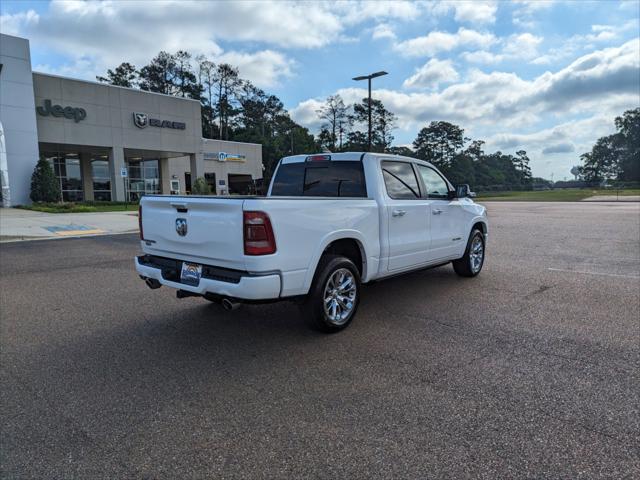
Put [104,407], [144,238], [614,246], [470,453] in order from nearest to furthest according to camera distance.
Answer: [470,453] < [104,407] < [144,238] < [614,246]

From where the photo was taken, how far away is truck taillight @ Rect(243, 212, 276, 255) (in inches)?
150

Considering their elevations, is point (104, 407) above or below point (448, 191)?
below

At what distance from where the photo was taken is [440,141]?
4195 inches

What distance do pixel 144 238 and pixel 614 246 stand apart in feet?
35.9

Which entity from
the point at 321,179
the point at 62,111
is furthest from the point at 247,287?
the point at 62,111

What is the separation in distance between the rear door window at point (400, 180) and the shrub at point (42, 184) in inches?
1155

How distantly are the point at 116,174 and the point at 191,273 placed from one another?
34.2 m

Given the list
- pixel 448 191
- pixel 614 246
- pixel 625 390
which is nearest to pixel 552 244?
pixel 614 246

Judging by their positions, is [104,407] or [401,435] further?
[104,407]

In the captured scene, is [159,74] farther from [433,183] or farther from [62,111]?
[433,183]

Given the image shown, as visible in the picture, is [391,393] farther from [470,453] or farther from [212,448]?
[212,448]

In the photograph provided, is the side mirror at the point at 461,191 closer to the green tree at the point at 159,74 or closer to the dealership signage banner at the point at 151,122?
the dealership signage banner at the point at 151,122

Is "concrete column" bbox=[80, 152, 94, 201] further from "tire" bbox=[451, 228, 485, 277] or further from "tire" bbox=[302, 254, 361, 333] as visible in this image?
"tire" bbox=[302, 254, 361, 333]

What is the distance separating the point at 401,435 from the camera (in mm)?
2811
